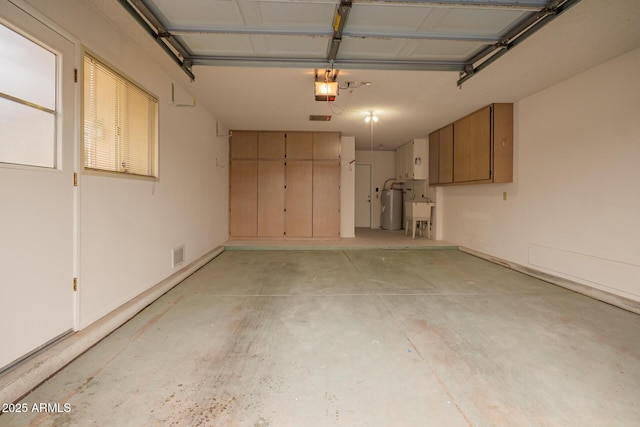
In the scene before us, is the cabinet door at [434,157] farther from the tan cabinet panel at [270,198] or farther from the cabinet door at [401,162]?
the tan cabinet panel at [270,198]

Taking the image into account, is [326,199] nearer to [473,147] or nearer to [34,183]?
[473,147]

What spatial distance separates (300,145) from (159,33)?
3982mm

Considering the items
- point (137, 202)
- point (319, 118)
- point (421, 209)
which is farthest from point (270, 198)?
point (137, 202)

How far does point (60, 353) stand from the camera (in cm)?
169

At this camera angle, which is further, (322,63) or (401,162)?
(401,162)

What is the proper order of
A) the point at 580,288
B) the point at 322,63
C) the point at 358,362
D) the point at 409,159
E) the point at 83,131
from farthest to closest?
the point at 409,159 < the point at 580,288 < the point at 322,63 < the point at 83,131 < the point at 358,362

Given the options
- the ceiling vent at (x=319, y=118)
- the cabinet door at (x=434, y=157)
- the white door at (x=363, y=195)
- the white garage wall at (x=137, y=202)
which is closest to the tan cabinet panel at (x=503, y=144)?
the cabinet door at (x=434, y=157)

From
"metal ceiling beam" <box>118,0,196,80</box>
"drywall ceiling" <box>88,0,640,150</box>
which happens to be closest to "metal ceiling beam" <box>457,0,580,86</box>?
"drywall ceiling" <box>88,0,640,150</box>

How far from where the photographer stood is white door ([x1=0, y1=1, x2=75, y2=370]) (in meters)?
1.50

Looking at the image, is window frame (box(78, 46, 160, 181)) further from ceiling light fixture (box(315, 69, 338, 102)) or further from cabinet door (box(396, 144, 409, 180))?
cabinet door (box(396, 144, 409, 180))

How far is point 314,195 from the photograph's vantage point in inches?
251

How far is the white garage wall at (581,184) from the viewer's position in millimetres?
2809

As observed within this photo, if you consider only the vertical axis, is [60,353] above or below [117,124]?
below

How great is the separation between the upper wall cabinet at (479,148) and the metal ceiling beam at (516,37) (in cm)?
145
